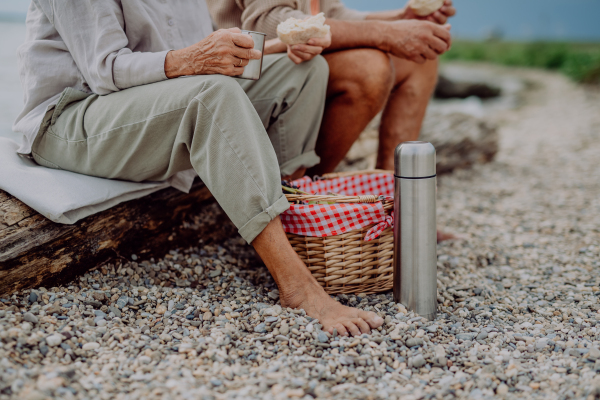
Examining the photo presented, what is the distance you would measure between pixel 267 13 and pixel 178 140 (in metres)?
0.88

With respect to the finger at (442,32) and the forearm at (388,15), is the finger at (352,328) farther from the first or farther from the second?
the forearm at (388,15)

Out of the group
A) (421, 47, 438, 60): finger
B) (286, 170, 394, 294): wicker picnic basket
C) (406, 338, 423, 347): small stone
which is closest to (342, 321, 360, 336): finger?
(406, 338, 423, 347): small stone

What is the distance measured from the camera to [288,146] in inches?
86.6

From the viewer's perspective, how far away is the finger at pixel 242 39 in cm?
168

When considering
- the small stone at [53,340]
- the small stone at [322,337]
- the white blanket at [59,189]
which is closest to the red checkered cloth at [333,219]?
the small stone at [322,337]

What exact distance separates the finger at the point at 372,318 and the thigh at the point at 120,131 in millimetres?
837

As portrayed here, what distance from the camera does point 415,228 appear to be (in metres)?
1.67

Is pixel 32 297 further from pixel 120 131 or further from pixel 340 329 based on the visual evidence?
pixel 340 329

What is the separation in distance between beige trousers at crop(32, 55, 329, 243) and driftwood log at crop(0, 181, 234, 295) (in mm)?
200

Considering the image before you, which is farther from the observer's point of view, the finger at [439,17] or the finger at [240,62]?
the finger at [439,17]

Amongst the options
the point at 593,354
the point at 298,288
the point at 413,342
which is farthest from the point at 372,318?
the point at 593,354

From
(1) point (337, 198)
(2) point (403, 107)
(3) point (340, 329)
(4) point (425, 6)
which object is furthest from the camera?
(2) point (403, 107)

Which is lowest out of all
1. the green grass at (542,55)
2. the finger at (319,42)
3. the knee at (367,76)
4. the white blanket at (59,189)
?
the green grass at (542,55)

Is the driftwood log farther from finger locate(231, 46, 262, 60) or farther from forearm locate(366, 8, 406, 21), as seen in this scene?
forearm locate(366, 8, 406, 21)
